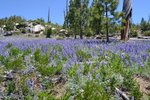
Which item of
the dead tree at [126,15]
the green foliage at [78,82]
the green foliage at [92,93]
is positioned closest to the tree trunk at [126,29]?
the dead tree at [126,15]

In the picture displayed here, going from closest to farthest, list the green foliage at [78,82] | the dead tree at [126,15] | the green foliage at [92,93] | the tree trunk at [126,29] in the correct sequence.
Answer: the green foliage at [92,93]
the green foliage at [78,82]
the dead tree at [126,15]
the tree trunk at [126,29]

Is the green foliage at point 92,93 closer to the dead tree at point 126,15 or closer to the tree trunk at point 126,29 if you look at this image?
the dead tree at point 126,15

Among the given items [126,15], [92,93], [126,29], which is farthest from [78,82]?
[126,29]

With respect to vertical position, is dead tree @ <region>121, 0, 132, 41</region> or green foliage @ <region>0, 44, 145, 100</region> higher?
dead tree @ <region>121, 0, 132, 41</region>

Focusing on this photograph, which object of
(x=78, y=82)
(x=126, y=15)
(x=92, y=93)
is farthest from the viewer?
(x=126, y=15)

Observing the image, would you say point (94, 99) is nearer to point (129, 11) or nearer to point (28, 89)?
point (28, 89)

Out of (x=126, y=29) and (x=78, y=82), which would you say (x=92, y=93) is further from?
(x=126, y=29)

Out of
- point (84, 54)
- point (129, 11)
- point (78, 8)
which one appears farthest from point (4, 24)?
point (84, 54)

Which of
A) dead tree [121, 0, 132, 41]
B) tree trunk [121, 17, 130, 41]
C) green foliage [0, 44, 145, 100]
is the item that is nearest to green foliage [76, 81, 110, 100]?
green foliage [0, 44, 145, 100]

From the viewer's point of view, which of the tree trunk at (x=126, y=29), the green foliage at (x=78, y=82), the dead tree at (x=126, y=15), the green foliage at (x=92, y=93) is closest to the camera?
the green foliage at (x=92, y=93)

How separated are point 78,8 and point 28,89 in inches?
1206

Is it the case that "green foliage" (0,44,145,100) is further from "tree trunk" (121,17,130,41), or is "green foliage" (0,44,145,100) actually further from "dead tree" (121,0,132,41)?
"tree trunk" (121,17,130,41)

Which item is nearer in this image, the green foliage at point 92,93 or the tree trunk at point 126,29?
the green foliage at point 92,93

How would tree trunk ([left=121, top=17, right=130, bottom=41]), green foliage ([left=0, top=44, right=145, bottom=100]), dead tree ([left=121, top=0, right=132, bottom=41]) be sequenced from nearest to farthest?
green foliage ([left=0, top=44, right=145, bottom=100]) → dead tree ([left=121, top=0, right=132, bottom=41]) → tree trunk ([left=121, top=17, right=130, bottom=41])
